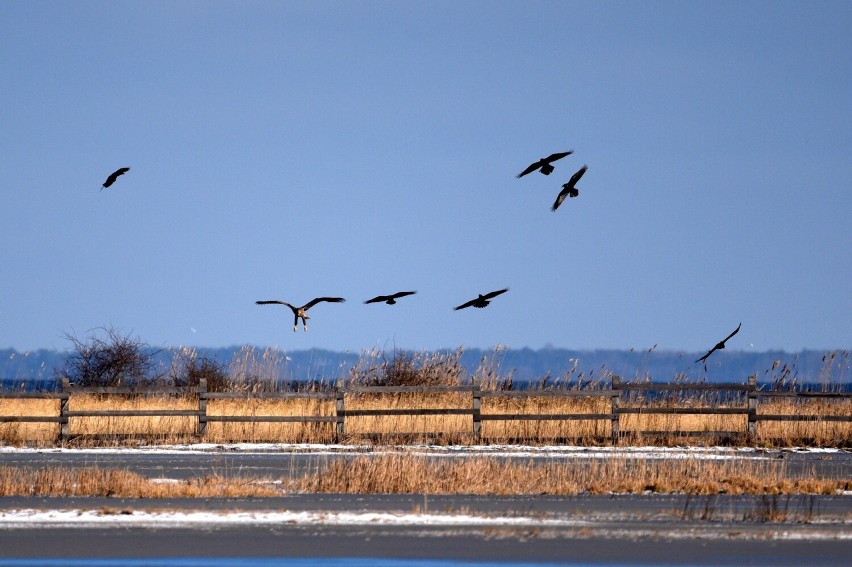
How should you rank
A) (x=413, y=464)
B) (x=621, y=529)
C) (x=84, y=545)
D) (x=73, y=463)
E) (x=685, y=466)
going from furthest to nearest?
(x=73, y=463), (x=685, y=466), (x=413, y=464), (x=621, y=529), (x=84, y=545)

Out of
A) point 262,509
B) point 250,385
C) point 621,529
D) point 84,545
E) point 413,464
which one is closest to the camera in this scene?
point 84,545

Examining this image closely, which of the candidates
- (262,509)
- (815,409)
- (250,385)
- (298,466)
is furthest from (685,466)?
(250,385)

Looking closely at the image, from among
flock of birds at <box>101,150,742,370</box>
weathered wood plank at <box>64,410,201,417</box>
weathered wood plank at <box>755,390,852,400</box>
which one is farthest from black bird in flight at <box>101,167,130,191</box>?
weathered wood plank at <box>755,390,852,400</box>

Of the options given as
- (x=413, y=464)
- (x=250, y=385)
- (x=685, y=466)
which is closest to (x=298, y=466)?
(x=413, y=464)

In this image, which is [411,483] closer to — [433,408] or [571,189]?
[571,189]

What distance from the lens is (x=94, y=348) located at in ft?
113

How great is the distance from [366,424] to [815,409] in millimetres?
9806

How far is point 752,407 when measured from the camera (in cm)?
2584

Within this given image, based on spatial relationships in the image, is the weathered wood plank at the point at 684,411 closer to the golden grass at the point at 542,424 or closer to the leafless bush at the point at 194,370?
the golden grass at the point at 542,424

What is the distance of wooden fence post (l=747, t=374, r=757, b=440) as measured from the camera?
25.6 meters

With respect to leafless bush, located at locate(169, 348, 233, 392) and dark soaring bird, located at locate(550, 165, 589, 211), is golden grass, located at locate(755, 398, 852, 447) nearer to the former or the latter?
dark soaring bird, located at locate(550, 165, 589, 211)

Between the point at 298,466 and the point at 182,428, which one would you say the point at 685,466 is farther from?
the point at 182,428

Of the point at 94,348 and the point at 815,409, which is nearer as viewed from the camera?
the point at 815,409

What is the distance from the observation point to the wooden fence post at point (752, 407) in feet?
84.1
